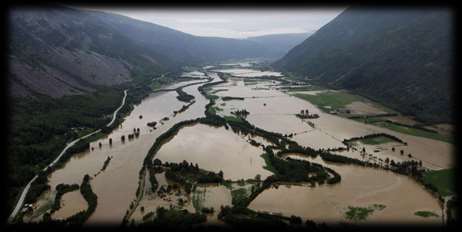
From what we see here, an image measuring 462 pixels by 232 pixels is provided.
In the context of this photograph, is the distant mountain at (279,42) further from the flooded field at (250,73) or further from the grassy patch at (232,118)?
the grassy patch at (232,118)

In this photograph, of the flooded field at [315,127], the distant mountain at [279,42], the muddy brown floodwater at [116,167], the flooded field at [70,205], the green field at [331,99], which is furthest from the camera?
the distant mountain at [279,42]

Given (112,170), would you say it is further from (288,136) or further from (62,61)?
(62,61)

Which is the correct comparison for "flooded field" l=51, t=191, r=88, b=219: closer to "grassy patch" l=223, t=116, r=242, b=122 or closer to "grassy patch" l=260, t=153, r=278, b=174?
"grassy patch" l=260, t=153, r=278, b=174

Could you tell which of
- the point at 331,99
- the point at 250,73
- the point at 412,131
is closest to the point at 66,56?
the point at 331,99

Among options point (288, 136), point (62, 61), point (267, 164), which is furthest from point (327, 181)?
point (62, 61)

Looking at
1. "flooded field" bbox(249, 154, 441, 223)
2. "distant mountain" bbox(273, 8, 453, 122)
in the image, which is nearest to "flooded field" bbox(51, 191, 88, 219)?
"flooded field" bbox(249, 154, 441, 223)

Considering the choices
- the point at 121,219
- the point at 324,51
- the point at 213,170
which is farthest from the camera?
the point at 324,51

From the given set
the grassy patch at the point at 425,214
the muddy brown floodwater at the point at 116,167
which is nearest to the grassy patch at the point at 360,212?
the grassy patch at the point at 425,214
